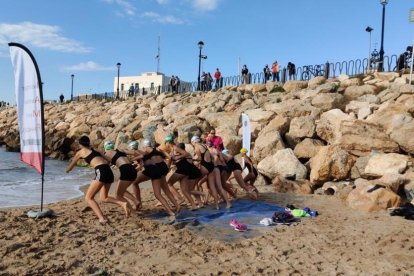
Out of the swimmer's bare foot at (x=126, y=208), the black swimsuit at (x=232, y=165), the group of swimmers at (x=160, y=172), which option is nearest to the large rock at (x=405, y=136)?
the group of swimmers at (x=160, y=172)

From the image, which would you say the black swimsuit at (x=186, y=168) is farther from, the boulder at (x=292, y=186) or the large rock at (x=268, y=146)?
the large rock at (x=268, y=146)

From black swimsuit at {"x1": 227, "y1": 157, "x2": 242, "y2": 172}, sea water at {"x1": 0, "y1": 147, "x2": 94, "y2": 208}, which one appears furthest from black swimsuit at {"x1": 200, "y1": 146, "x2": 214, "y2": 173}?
sea water at {"x1": 0, "y1": 147, "x2": 94, "y2": 208}

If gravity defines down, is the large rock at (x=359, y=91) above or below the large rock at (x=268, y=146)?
above

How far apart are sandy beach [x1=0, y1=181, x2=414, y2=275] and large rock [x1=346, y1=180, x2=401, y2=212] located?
0.44m

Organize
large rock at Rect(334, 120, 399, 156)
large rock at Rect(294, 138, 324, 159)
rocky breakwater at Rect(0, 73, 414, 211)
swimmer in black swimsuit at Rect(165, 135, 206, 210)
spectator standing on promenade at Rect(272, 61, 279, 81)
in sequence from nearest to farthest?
swimmer in black swimsuit at Rect(165, 135, 206, 210), rocky breakwater at Rect(0, 73, 414, 211), large rock at Rect(334, 120, 399, 156), large rock at Rect(294, 138, 324, 159), spectator standing on promenade at Rect(272, 61, 279, 81)

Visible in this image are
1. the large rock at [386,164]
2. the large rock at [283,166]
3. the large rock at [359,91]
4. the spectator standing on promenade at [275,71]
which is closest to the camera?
the large rock at [386,164]

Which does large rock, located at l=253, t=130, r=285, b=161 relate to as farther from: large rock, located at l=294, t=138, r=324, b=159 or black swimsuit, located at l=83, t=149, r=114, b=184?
black swimsuit, located at l=83, t=149, r=114, b=184

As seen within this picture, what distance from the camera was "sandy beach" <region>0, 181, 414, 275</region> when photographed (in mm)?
5406

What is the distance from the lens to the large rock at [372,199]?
8.59 m

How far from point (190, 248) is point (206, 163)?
133 inches

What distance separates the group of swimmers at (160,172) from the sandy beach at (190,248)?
567 mm

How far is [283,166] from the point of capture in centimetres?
1252

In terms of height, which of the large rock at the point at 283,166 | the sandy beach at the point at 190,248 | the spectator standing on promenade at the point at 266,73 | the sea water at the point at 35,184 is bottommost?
the sea water at the point at 35,184

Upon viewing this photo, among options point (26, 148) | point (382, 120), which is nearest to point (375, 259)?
point (26, 148)
